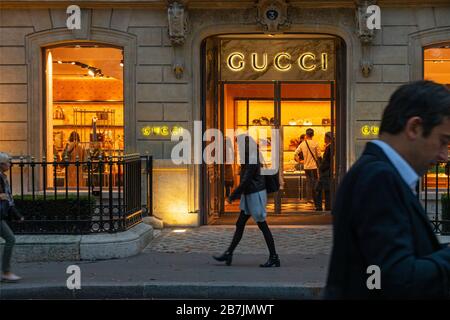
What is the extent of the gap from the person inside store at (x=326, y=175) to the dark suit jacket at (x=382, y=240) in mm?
12998

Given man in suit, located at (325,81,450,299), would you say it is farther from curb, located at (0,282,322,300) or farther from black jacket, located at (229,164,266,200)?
black jacket, located at (229,164,266,200)

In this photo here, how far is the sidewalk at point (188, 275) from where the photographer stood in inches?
351

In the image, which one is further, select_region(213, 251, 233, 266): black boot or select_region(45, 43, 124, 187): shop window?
select_region(45, 43, 124, 187): shop window

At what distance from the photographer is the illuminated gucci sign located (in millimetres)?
15133

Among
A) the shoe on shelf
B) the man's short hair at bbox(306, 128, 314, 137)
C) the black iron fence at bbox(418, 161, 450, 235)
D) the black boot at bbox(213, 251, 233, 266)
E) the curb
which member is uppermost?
the man's short hair at bbox(306, 128, 314, 137)

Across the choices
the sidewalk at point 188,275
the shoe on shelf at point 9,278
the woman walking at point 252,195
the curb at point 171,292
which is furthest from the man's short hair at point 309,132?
the shoe on shelf at point 9,278

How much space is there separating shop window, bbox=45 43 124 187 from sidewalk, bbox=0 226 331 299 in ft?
10.7

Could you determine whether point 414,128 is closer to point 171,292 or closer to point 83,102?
point 171,292

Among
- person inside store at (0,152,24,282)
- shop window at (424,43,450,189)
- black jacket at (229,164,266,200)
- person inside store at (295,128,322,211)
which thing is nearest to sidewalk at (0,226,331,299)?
person inside store at (0,152,24,282)

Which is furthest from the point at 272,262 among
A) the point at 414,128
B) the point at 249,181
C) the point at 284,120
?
the point at 414,128

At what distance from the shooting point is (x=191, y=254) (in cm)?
1141

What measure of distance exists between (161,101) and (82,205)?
3694mm

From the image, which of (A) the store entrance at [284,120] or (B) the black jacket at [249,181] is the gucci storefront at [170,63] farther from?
(B) the black jacket at [249,181]

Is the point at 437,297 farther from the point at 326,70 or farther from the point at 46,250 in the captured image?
the point at 326,70
